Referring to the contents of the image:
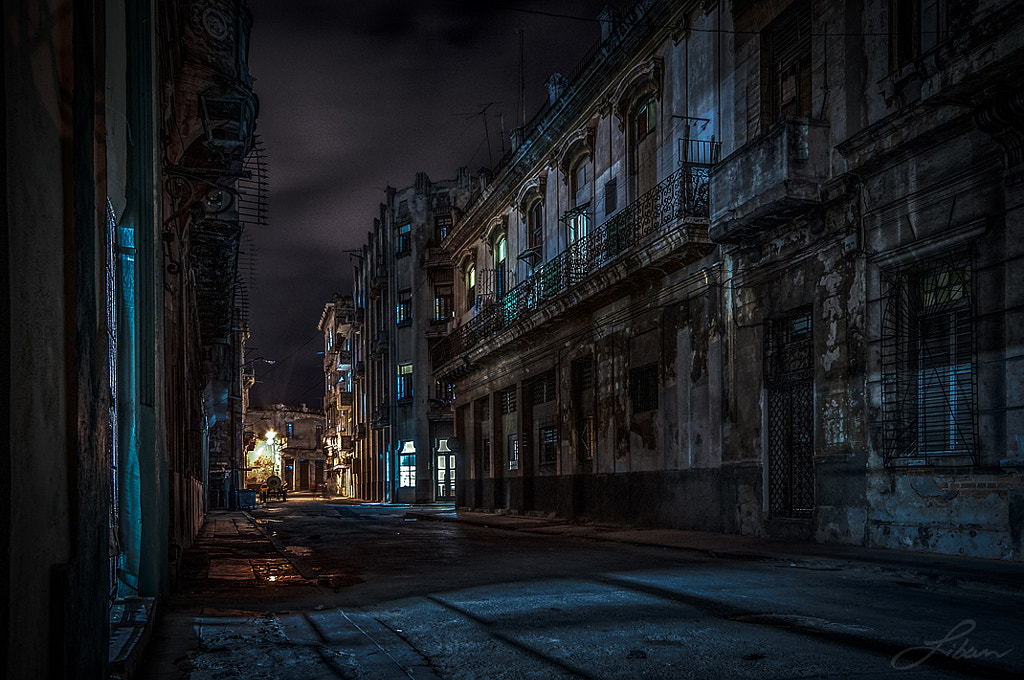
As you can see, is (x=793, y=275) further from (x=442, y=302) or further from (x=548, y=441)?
(x=442, y=302)

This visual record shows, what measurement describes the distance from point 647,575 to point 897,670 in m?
4.71

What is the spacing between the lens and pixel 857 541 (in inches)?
495

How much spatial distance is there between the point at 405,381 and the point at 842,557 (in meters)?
37.5

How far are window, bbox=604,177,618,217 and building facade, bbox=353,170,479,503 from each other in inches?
805

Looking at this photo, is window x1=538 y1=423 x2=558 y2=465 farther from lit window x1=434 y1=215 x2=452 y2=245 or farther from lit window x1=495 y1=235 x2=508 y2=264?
lit window x1=434 y1=215 x2=452 y2=245

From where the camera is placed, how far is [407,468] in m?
46.5

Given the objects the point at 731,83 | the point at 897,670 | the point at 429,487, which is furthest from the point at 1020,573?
the point at 429,487

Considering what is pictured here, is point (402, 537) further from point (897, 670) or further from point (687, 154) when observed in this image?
point (897, 670)

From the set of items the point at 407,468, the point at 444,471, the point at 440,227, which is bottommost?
the point at 444,471

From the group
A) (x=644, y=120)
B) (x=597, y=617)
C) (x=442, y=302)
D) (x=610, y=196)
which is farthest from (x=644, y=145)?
(x=442, y=302)

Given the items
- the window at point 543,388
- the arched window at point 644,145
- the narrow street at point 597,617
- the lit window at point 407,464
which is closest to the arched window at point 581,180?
the arched window at point 644,145

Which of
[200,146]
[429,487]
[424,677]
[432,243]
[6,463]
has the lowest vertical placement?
[429,487]

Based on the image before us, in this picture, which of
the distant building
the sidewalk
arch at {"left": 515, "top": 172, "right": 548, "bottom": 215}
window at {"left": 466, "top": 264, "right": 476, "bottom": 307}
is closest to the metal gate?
the sidewalk

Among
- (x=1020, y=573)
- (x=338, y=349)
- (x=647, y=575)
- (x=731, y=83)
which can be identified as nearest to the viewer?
(x=1020, y=573)
